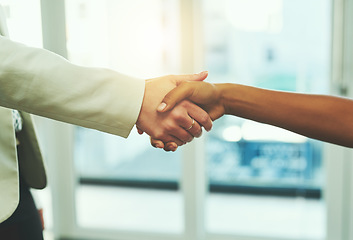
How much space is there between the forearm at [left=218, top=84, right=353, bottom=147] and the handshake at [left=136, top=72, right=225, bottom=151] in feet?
0.45

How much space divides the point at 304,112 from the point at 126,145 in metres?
2.88

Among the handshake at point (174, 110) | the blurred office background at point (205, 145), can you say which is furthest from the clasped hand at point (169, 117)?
the blurred office background at point (205, 145)

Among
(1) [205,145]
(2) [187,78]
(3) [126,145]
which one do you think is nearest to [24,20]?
(2) [187,78]

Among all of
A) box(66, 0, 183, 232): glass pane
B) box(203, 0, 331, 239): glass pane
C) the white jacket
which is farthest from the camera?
box(203, 0, 331, 239): glass pane

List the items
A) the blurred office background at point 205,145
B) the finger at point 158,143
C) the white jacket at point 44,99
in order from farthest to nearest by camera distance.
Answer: the blurred office background at point 205,145
the finger at point 158,143
the white jacket at point 44,99

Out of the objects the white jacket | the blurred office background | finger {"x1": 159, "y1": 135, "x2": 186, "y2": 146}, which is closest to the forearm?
finger {"x1": 159, "y1": 135, "x2": 186, "y2": 146}

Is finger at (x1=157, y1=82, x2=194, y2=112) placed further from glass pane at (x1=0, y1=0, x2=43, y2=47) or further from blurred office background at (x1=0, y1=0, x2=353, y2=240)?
blurred office background at (x1=0, y1=0, x2=353, y2=240)

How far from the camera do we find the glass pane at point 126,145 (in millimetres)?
2873

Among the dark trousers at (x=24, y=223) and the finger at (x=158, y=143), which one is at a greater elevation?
the finger at (x=158, y=143)

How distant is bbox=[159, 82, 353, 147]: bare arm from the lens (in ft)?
4.28

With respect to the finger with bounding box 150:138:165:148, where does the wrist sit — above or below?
above

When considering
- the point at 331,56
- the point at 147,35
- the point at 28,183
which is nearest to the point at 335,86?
the point at 331,56

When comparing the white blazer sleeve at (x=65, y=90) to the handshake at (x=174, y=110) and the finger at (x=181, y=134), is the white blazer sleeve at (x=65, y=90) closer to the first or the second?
the handshake at (x=174, y=110)

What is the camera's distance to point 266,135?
3668mm
